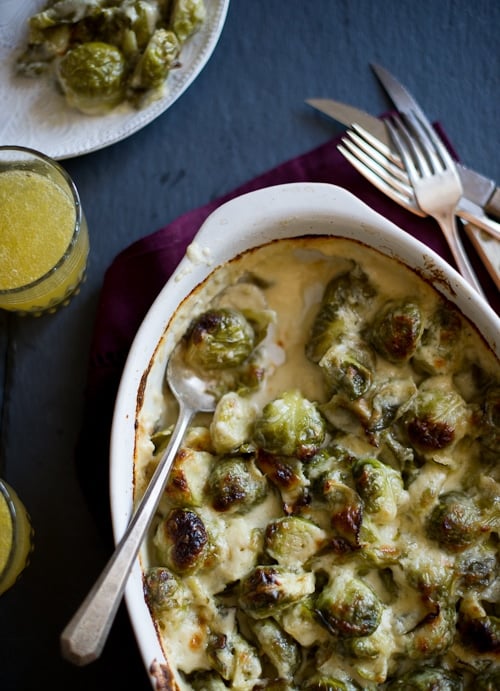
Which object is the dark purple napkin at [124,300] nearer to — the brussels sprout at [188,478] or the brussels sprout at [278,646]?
the brussels sprout at [188,478]

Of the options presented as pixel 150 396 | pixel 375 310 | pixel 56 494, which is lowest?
pixel 56 494

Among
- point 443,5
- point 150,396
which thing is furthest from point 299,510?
point 443,5

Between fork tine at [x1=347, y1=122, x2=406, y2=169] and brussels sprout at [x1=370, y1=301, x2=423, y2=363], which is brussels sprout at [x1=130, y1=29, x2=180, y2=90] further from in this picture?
brussels sprout at [x1=370, y1=301, x2=423, y2=363]

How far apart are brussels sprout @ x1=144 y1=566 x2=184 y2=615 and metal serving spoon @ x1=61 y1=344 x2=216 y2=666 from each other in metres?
0.13

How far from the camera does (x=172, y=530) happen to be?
2.12 metres

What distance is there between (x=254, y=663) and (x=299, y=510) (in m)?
0.42

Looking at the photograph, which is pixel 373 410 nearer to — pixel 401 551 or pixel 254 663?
pixel 401 551

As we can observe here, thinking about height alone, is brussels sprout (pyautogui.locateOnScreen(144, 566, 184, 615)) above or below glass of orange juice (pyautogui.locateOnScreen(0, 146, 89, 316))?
below

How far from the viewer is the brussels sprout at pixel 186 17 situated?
104 inches

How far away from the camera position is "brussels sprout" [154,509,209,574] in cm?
208

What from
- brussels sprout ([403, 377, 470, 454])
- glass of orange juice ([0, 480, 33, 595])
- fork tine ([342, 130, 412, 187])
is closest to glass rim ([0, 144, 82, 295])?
glass of orange juice ([0, 480, 33, 595])

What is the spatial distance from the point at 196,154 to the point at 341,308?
0.88 m

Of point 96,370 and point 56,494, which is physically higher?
point 96,370

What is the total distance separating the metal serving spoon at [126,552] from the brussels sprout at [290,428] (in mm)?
196
